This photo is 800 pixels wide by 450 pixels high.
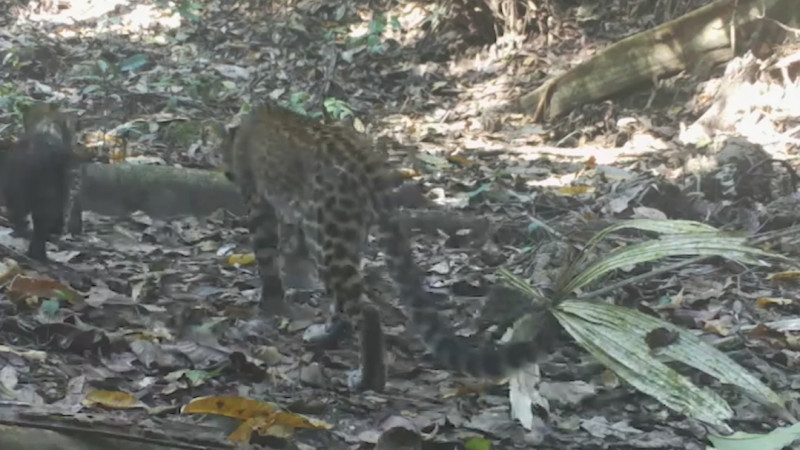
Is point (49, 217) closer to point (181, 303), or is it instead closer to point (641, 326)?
point (181, 303)

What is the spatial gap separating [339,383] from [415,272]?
1.96 feet

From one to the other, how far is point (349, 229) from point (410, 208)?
1.34 meters

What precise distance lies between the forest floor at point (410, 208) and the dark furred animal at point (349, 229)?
106 millimetres

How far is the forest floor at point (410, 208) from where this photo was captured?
315 cm

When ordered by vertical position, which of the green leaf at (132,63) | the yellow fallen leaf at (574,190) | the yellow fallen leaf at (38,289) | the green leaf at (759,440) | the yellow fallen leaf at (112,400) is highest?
the green leaf at (132,63)

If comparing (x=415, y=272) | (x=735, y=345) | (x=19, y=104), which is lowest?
(x=735, y=345)

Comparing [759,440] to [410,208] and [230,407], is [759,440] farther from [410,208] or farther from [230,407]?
[410,208]

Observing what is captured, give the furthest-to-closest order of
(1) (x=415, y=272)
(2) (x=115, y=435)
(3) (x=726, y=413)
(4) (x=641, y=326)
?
1. (1) (x=415, y=272)
2. (4) (x=641, y=326)
3. (3) (x=726, y=413)
4. (2) (x=115, y=435)

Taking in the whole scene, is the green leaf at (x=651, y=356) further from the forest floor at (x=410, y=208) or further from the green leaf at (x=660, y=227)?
the green leaf at (x=660, y=227)

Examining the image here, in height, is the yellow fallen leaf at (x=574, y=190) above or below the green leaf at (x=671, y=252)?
below

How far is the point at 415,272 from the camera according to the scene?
414 centimetres

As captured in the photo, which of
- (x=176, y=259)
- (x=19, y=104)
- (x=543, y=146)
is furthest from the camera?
(x=543, y=146)

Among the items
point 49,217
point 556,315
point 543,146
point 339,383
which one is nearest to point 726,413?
point 556,315

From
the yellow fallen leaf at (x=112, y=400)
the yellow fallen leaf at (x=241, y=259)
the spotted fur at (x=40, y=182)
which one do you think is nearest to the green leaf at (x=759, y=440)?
the yellow fallen leaf at (x=112, y=400)
